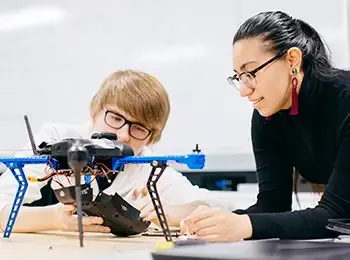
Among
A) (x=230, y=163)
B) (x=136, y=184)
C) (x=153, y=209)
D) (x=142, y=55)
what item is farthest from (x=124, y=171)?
(x=142, y=55)

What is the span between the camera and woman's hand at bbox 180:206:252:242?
100 cm

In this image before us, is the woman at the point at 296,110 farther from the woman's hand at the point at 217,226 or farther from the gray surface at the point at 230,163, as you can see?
the gray surface at the point at 230,163

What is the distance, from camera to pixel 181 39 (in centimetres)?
263

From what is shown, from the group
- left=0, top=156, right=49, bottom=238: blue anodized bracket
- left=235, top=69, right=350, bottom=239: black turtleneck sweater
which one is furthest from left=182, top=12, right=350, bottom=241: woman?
left=0, top=156, right=49, bottom=238: blue anodized bracket

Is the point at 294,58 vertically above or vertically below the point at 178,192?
above

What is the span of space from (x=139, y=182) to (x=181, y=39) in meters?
1.18

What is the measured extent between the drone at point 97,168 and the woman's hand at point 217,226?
5 cm

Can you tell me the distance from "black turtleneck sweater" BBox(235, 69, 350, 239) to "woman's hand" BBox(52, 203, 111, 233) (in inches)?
11.9

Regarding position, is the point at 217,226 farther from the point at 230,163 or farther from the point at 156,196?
the point at 230,163

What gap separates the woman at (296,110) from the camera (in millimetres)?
1164

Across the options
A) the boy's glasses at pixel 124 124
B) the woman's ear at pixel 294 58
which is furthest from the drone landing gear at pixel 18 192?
the woman's ear at pixel 294 58

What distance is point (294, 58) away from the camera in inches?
50.4

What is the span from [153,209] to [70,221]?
0.18 metres

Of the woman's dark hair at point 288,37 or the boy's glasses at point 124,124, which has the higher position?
the woman's dark hair at point 288,37
